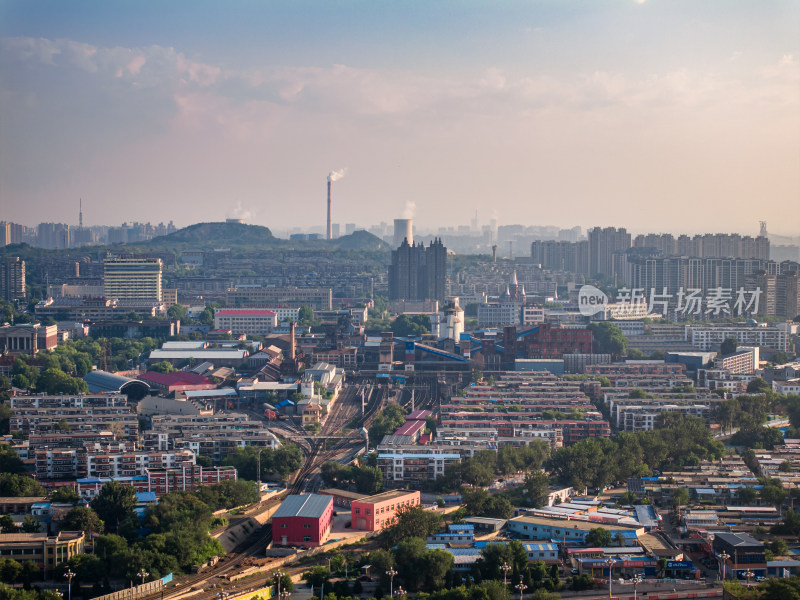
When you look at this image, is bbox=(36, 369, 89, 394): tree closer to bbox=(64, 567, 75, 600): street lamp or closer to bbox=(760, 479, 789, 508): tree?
bbox=(64, 567, 75, 600): street lamp

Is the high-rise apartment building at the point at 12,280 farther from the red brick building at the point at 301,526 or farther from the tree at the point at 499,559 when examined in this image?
the tree at the point at 499,559

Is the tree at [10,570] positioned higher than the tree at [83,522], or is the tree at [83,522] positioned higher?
the tree at [83,522]

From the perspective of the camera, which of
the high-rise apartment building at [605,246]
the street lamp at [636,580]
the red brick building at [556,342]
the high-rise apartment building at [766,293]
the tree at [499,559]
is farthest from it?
the high-rise apartment building at [605,246]

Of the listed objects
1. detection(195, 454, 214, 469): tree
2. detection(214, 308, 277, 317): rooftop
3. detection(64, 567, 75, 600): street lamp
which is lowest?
detection(64, 567, 75, 600): street lamp

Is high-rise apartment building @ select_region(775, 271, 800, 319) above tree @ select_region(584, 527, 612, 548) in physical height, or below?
above

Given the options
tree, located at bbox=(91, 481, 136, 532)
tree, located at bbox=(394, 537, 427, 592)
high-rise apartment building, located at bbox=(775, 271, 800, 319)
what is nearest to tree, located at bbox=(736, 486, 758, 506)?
tree, located at bbox=(394, 537, 427, 592)

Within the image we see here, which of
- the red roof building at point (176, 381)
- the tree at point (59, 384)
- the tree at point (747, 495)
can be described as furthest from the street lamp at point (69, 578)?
the red roof building at point (176, 381)
